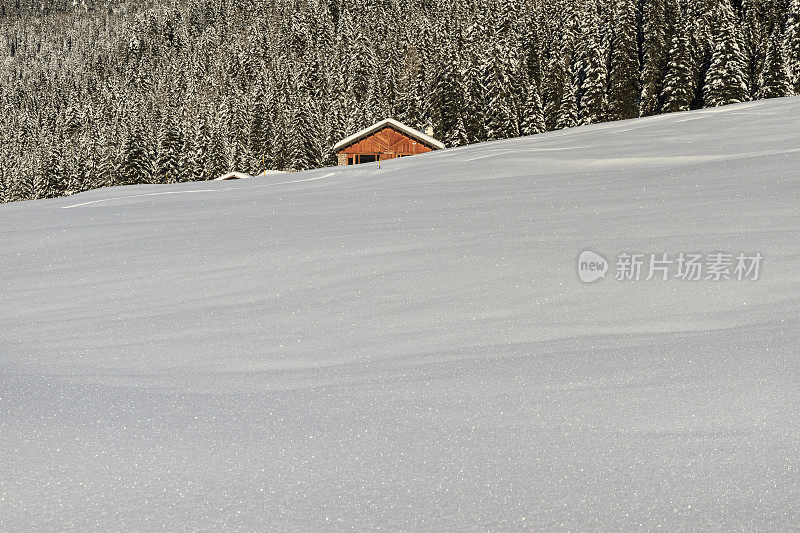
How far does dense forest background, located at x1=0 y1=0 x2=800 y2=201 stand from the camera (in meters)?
53.0

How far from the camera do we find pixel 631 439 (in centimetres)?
289

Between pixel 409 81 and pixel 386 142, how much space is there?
1890 inches

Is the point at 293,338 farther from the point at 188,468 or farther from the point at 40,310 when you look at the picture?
the point at 40,310

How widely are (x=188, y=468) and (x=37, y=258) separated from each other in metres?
5.36

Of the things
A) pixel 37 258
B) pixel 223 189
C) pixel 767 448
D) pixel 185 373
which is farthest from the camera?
pixel 223 189

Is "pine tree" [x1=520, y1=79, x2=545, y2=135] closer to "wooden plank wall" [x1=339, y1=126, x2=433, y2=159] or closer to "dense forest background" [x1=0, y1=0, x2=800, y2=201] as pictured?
"dense forest background" [x1=0, y1=0, x2=800, y2=201]

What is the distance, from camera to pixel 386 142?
38.0 metres

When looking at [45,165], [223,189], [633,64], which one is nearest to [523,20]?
[633,64]

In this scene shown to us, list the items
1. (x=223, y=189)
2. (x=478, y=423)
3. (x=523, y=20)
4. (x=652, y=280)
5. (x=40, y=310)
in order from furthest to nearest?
1. (x=523, y=20)
2. (x=223, y=189)
3. (x=40, y=310)
4. (x=652, y=280)
5. (x=478, y=423)

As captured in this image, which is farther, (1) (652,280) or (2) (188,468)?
(1) (652,280)

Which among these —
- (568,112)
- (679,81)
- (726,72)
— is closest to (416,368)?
(726,72)
